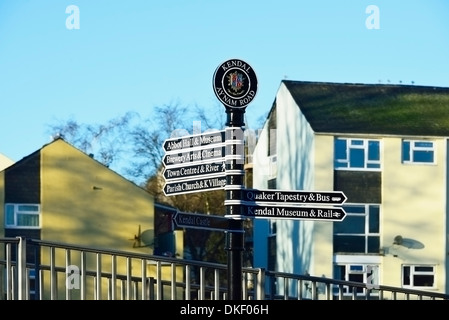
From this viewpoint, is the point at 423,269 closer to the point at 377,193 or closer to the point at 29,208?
the point at 377,193

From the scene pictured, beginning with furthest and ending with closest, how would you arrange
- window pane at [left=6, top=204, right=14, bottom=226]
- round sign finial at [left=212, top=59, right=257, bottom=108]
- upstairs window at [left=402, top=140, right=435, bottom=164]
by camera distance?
upstairs window at [left=402, top=140, right=435, bottom=164], window pane at [left=6, top=204, right=14, bottom=226], round sign finial at [left=212, top=59, right=257, bottom=108]

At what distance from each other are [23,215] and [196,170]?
100.0 ft

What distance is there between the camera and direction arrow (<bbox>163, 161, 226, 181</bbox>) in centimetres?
768

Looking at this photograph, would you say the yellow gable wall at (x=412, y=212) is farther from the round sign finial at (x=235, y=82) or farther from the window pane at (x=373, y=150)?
the round sign finial at (x=235, y=82)

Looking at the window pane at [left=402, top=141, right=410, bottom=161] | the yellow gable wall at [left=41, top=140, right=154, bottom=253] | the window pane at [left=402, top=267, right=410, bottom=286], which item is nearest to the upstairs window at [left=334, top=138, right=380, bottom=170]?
the window pane at [left=402, top=141, right=410, bottom=161]

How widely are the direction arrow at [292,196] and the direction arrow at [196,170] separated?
11.6 inches

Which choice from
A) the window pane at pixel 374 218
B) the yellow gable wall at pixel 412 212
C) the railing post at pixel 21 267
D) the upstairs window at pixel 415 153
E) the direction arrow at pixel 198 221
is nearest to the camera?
the direction arrow at pixel 198 221

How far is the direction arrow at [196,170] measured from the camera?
7.68m

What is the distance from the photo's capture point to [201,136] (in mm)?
7773

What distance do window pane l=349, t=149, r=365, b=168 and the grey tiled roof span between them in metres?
0.97

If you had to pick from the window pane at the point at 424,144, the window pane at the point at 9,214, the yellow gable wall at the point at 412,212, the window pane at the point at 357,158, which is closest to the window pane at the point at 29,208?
the window pane at the point at 9,214

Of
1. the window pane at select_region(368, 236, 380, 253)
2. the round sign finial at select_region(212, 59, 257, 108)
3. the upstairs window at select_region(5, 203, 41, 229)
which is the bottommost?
Result: the window pane at select_region(368, 236, 380, 253)

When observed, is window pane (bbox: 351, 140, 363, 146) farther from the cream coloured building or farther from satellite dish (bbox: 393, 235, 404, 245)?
satellite dish (bbox: 393, 235, 404, 245)
